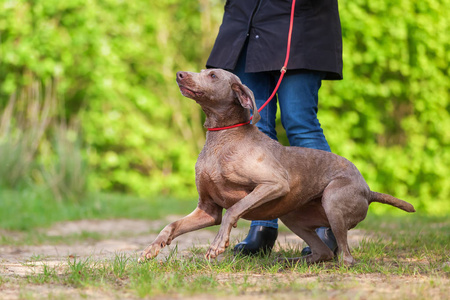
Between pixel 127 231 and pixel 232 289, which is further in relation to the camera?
pixel 127 231

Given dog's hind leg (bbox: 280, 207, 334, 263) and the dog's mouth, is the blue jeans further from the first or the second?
the dog's mouth

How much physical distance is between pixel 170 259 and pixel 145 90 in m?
8.66

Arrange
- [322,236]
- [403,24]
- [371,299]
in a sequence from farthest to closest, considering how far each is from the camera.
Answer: [403,24]
[322,236]
[371,299]

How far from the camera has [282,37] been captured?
3.86 meters

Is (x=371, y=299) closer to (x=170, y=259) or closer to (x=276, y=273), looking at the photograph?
(x=276, y=273)

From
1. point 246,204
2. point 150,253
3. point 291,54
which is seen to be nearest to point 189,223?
point 150,253

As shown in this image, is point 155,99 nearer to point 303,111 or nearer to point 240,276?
point 303,111

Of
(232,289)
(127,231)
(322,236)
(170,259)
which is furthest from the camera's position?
(127,231)

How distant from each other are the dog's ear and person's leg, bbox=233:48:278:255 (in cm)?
65

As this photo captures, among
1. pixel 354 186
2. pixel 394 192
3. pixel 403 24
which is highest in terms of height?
pixel 403 24

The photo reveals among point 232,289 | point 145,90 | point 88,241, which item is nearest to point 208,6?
point 145,90

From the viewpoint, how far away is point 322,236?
3.91m

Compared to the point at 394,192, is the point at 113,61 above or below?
above

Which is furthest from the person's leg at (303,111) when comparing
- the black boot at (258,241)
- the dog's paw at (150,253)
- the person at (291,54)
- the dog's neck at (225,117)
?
the dog's paw at (150,253)
